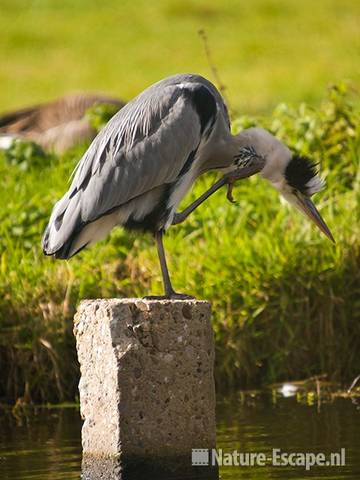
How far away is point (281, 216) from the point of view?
30.5 ft

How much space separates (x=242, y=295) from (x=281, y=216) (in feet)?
2.99

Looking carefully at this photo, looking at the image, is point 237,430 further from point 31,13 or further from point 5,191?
point 31,13

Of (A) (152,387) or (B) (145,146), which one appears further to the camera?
(B) (145,146)

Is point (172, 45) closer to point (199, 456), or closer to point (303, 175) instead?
point (303, 175)

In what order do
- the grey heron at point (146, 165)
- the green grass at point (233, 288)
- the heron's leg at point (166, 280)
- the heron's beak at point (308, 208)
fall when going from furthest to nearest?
the green grass at point (233, 288), the heron's beak at point (308, 208), the grey heron at point (146, 165), the heron's leg at point (166, 280)

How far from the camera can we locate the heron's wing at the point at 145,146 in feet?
22.5

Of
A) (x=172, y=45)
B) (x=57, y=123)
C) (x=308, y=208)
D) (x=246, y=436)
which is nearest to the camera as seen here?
(x=246, y=436)

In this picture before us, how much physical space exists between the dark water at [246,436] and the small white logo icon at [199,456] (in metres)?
0.18

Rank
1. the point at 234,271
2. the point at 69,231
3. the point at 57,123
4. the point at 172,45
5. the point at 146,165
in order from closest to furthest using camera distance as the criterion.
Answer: the point at 69,231
the point at 146,165
the point at 234,271
the point at 57,123
the point at 172,45

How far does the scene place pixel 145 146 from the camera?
22.8 feet

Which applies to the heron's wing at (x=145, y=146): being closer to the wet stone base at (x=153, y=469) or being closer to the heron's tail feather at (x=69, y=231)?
the heron's tail feather at (x=69, y=231)

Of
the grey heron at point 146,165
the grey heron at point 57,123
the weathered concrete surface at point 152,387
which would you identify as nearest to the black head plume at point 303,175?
the grey heron at point 146,165

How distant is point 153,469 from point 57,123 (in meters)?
8.35

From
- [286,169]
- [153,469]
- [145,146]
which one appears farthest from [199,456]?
[286,169]
